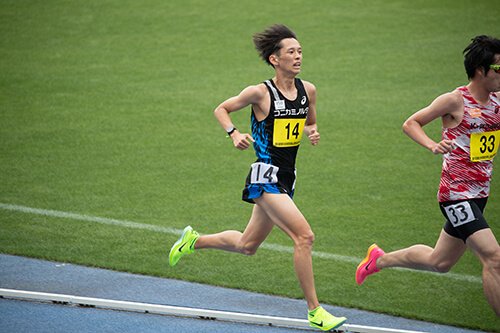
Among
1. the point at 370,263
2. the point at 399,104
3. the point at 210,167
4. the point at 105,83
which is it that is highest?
the point at 105,83

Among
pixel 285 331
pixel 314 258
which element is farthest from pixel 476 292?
pixel 285 331

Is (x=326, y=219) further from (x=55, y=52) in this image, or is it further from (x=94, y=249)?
(x=55, y=52)

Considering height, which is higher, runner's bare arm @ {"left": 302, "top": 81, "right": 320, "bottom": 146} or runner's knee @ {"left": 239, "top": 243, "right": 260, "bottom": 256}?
runner's bare arm @ {"left": 302, "top": 81, "right": 320, "bottom": 146}

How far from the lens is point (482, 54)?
4.86 m

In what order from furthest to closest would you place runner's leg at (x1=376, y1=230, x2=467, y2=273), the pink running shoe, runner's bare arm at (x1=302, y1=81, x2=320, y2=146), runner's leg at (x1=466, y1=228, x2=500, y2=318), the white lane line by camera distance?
the pink running shoe, runner's bare arm at (x1=302, y1=81, x2=320, y2=146), the white lane line, runner's leg at (x1=376, y1=230, x2=467, y2=273), runner's leg at (x1=466, y1=228, x2=500, y2=318)

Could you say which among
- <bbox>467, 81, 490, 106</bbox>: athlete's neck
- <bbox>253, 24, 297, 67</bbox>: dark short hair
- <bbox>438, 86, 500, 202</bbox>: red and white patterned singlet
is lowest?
<bbox>438, 86, 500, 202</bbox>: red and white patterned singlet

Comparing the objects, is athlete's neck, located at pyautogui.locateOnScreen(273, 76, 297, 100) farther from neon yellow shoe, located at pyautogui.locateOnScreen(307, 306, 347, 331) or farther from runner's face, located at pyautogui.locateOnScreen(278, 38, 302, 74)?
neon yellow shoe, located at pyautogui.locateOnScreen(307, 306, 347, 331)

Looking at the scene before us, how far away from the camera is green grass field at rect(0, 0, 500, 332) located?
6.73 m

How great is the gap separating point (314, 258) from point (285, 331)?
171cm

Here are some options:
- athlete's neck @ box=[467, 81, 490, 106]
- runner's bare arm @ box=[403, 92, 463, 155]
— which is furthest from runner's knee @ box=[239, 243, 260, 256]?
athlete's neck @ box=[467, 81, 490, 106]

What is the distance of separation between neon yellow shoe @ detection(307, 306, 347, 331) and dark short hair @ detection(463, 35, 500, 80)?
214cm

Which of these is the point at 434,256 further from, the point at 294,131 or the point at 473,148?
the point at 294,131

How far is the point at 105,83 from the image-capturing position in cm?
1324

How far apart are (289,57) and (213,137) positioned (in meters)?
5.67
